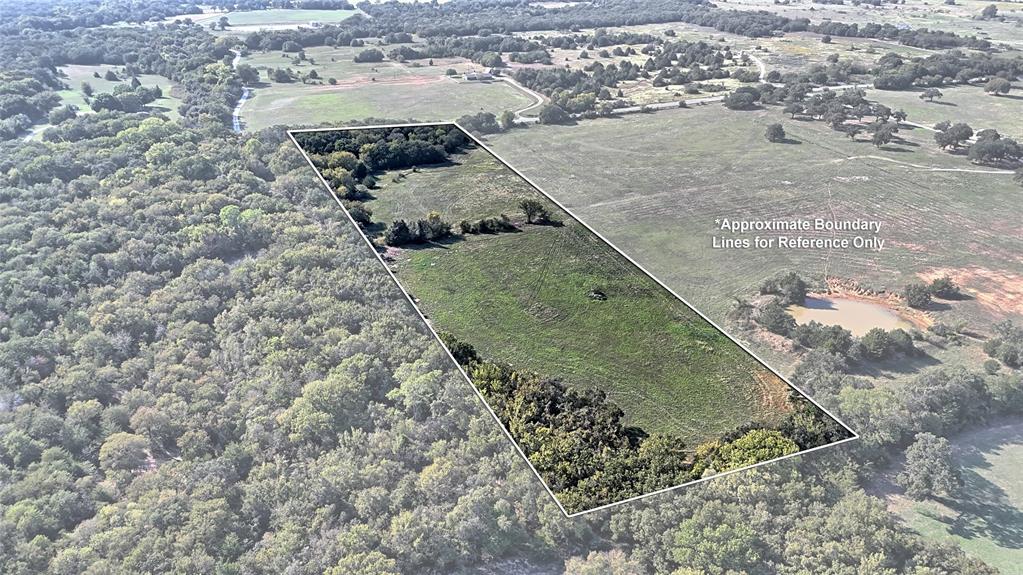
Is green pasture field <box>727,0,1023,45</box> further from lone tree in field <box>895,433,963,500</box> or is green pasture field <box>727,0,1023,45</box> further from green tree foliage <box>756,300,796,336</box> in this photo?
lone tree in field <box>895,433,963,500</box>

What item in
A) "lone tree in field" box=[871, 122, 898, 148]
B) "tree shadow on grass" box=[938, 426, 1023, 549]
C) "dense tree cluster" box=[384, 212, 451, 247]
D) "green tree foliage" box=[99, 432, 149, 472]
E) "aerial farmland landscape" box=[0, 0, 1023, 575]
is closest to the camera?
"aerial farmland landscape" box=[0, 0, 1023, 575]

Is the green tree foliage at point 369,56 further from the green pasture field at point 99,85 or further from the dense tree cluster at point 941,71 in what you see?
the dense tree cluster at point 941,71

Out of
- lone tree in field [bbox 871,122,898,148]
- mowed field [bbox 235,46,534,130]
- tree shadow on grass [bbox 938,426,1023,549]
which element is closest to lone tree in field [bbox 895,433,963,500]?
tree shadow on grass [bbox 938,426,1023,549]

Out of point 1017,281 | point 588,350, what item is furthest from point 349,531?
point 1017,281

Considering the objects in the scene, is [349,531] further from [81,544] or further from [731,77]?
[731,77]

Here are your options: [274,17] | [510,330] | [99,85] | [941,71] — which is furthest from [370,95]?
[510,330]
